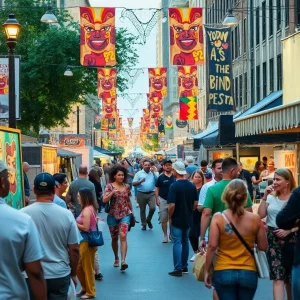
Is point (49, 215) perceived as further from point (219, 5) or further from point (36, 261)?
point (219, 5)

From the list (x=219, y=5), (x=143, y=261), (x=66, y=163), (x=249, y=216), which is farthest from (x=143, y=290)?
(x=219, y=5)

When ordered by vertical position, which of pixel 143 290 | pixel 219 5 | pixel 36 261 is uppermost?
pixel 219 5

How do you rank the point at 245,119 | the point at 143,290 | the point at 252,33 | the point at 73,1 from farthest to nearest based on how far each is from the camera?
the point at 73,1 → the point at 252,33 → the point at 245,119 → the point at 143,290

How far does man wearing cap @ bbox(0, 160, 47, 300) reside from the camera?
16.3ft

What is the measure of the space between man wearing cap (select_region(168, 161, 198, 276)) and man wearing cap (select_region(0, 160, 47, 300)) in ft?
29.5

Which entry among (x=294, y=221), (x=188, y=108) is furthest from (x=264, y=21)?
(x=294, y=221)

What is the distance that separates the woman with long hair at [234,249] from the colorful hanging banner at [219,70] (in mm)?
19088

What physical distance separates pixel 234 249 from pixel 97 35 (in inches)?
776

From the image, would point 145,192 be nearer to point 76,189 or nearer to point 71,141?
point 76,189

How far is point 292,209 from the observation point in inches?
257

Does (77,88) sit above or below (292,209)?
above

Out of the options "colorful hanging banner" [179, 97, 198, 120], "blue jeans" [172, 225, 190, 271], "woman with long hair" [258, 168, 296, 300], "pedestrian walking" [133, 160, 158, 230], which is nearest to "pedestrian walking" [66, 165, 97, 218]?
"blue jeans" [172, 225, 190, 271]

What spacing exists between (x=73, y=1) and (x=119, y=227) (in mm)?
100887

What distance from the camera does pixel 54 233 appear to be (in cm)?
734
